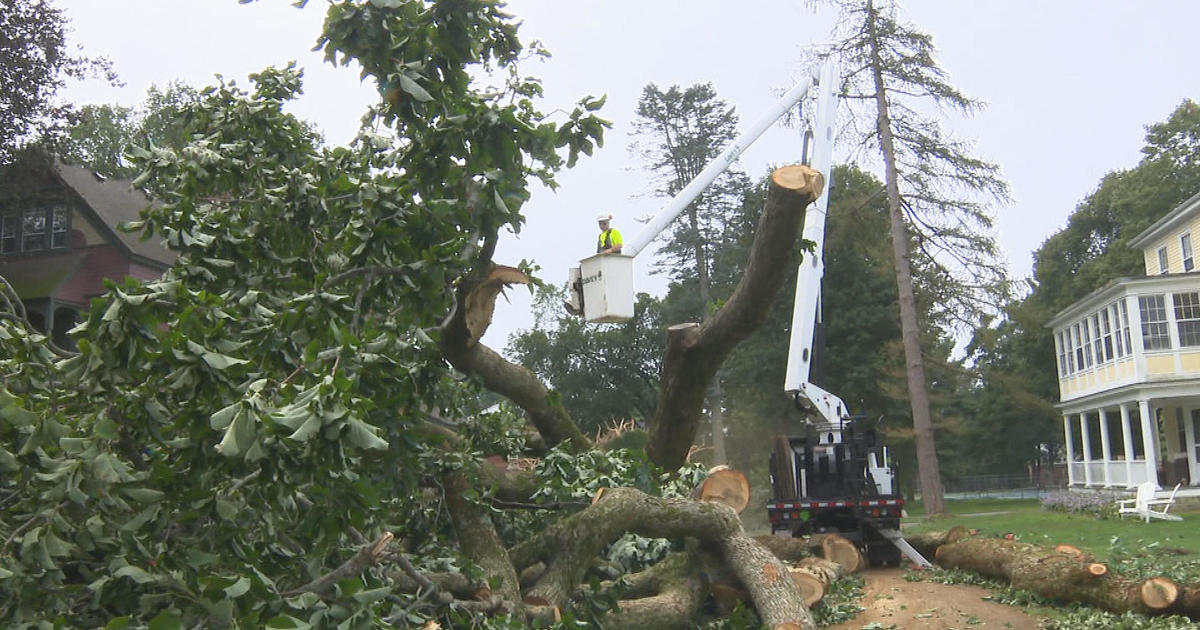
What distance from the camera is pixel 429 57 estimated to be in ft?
17.4

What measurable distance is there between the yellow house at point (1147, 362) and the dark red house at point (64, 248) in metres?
21.8

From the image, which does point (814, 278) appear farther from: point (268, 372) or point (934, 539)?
point (268, 372)

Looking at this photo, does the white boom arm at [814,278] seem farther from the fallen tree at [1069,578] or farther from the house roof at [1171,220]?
the house roof at [1171,220]

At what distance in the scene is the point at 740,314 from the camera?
682 cm

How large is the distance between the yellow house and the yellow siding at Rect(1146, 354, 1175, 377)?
0.02 metres

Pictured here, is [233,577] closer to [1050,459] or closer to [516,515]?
[516,515]

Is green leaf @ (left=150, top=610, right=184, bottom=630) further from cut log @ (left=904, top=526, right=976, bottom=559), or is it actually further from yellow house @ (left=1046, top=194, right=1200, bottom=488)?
yellow house @ (left=1046, top=194, right=1200, bottom=488)

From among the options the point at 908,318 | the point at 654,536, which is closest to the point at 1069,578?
the point at 654,536

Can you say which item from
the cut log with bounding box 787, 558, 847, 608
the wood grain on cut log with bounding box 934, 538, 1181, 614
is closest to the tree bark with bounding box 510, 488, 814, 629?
the cut log with bounding box 787, 558, 847, 608

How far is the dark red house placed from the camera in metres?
22.0

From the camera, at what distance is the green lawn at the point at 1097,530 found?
13.6 metres

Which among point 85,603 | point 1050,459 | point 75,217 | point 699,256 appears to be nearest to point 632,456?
point 85,603

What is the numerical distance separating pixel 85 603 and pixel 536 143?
9.38ft

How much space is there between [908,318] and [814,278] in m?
12.1
